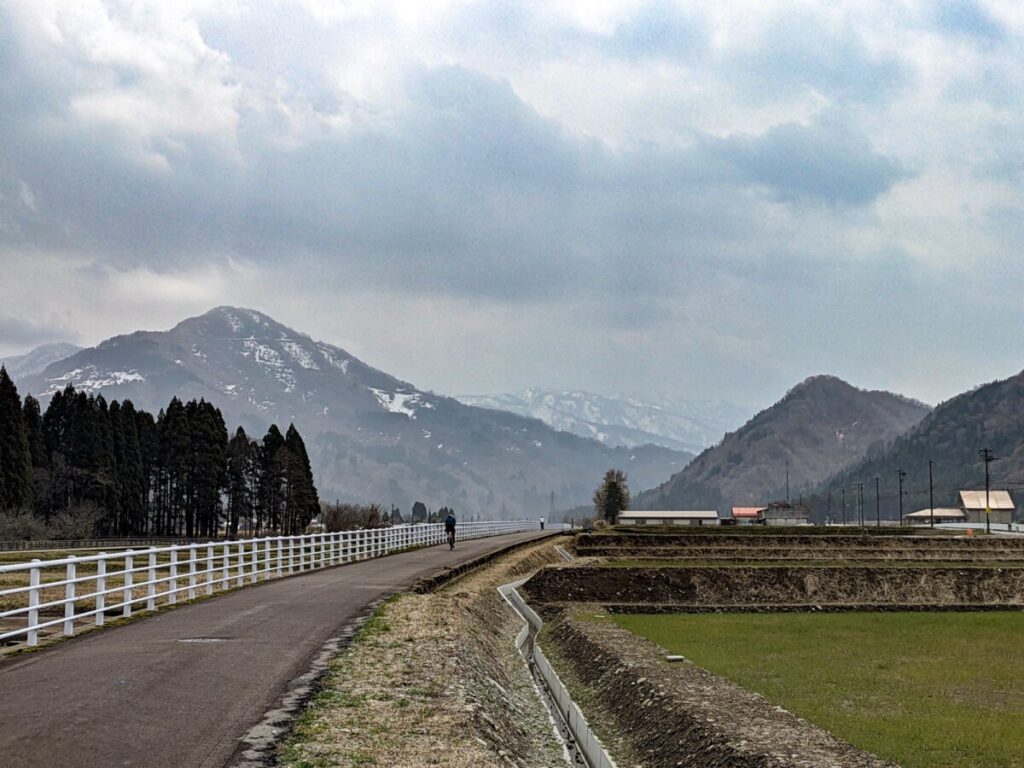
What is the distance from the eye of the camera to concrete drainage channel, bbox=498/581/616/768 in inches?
697

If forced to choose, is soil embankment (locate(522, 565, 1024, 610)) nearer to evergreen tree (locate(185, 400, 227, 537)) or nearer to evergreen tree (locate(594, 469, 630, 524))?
evergreen tree (locate(185, 400, 227, 537))

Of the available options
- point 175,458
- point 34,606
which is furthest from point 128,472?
point 34,606

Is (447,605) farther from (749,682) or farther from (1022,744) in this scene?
(1022,744)

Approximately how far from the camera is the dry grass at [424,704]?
12.5m

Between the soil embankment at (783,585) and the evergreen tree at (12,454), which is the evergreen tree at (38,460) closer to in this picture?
the evergreen tree at (12,454)

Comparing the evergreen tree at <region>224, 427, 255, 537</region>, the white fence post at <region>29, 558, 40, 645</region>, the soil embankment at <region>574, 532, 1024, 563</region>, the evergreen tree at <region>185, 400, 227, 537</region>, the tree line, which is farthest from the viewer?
the evergreen tree at <region>224, 427, 255, 537</region>

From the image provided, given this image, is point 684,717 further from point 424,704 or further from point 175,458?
point 175,458

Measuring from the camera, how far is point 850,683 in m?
20.2

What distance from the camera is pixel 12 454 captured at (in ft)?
322

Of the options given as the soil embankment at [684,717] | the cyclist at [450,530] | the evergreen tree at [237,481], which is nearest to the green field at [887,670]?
the soil embankment at [684,717]

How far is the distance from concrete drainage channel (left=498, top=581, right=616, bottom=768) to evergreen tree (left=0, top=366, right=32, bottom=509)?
77.2 m

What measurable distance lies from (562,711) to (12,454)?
89714 mm

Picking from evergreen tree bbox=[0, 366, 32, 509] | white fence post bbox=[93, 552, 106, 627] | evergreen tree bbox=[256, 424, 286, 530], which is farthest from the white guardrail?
evergreen tree bbox=[256, 424, 286, 530]

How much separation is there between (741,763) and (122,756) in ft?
24.3
